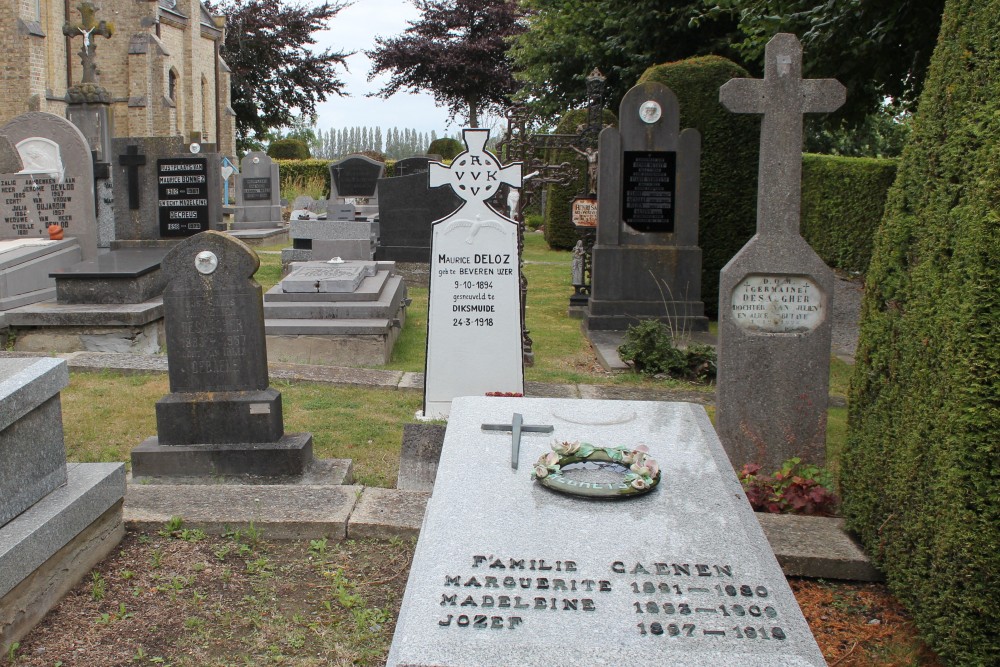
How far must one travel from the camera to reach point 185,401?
523 centimetres

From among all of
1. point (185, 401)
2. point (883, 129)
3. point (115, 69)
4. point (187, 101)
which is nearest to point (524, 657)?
point (185, 401)

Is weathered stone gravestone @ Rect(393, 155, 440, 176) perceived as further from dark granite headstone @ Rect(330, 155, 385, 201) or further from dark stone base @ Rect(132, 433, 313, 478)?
dark stone base @ Rect(132, 433, 313, 478)

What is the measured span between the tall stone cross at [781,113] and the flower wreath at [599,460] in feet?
8.76

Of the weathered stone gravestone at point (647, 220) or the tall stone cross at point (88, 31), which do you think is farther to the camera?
the tall stone cross at point (88, 31)

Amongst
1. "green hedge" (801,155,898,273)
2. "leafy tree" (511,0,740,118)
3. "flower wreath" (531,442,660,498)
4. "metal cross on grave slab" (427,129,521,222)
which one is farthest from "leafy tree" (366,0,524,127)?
"flower wreath" (531,442,660,498)

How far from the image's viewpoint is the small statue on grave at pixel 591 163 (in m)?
13.1

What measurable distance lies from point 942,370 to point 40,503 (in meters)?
3.41

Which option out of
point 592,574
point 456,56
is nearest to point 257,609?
point 592,574

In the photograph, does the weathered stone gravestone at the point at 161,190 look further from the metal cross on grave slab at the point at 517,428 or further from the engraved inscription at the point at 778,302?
the metal cross on grave slab at the point at 517,428

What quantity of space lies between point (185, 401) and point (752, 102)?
383cm

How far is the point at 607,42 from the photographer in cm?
1902

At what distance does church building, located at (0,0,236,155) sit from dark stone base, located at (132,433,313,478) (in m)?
14.6

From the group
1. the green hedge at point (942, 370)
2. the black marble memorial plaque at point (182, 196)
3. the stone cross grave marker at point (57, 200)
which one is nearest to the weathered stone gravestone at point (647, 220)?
the black marble memorial plaque at point (182, 196)

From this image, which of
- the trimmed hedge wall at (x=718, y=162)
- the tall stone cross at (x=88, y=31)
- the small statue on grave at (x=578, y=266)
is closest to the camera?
the trimmed hedge wall at (x=718, y=162)
